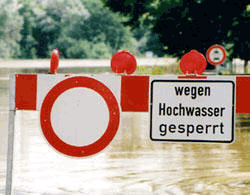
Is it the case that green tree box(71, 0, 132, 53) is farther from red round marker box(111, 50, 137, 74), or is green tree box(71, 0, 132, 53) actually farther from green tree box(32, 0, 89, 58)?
red round marker box(111, 50, 137, 74)

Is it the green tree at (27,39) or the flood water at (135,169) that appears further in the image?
the green tree at (27,39)

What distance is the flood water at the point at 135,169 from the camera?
26.5ft

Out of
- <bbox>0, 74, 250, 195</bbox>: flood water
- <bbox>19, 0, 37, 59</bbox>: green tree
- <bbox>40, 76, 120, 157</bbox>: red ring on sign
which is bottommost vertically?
<bbox>0, 74, 250, 195</bbox>: flood water

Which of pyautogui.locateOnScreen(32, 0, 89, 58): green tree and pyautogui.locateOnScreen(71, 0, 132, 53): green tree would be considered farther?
pyautogui.locateOnScreen(71, 0, 132, 53): green tree

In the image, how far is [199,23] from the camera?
35531 millimetres

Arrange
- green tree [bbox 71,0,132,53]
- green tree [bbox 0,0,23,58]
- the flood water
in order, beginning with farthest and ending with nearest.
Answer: green tree [bbox 71,0,132,53] → green tree [bbox 0,0,23,58] → the flood water

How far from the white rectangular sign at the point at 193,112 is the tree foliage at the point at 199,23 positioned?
98.7 feet

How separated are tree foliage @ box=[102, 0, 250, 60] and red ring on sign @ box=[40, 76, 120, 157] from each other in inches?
1190

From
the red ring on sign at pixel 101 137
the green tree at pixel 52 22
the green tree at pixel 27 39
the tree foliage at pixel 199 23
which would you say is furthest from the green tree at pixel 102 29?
the red ring on sign at pixel 101 137

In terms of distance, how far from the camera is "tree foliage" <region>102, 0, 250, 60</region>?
34906 mm

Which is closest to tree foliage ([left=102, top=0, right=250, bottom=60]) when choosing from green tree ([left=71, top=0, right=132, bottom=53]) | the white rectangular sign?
the white rectangular sign

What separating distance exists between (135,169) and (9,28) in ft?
297

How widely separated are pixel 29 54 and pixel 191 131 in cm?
9960

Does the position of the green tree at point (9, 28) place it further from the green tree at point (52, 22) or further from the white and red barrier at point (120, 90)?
the white and red barrier at point (120, 90)
